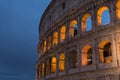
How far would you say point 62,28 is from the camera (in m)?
27.5

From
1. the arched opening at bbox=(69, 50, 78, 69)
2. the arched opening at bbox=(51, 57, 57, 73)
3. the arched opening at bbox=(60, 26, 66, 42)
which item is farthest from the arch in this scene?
the arched opening at bbox=(51, 57, 57, 73)

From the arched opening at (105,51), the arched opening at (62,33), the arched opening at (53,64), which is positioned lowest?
the arched opening at (53,64)

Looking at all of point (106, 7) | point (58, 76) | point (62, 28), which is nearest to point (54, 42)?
point (62, 28)

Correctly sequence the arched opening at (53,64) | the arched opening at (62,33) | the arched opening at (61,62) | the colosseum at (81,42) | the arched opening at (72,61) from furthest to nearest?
1. the arched opening at (53,64)
2. the arched opening at (62,33)
3. the arched opening at (61,62)
4. the arched opening at (72,61)
5. the colosseum at (81,42)

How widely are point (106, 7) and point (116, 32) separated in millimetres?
3068

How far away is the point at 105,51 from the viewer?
2369 cm

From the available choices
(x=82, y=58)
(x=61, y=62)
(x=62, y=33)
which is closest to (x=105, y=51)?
(x=82, y=58)

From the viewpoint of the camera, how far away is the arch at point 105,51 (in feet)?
69.9

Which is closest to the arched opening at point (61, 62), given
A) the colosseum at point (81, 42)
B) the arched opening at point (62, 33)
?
the colosseum at point (81, 42)

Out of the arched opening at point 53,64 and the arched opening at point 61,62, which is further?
the arched opening at point 53,64

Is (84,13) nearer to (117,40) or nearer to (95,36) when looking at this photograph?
(95,36)

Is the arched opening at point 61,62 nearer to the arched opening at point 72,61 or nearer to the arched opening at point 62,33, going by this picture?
the arched opening at point 72,61

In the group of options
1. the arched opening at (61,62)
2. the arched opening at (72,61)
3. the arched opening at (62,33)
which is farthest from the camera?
the arched opening at (62,33)

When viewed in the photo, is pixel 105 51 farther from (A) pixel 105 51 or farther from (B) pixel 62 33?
(B) pixel 62 33
